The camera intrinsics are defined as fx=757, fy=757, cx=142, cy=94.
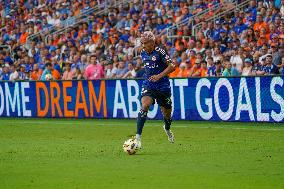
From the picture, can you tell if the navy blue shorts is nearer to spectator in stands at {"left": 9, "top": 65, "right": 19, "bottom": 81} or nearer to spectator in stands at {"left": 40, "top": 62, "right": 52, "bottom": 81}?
spectator in stands at {"left": 40, "top": 62, "right": 52, "bottom": 81}

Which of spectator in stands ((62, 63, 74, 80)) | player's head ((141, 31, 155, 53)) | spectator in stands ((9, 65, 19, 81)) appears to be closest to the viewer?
player's head ((141, 31, 155, 53))

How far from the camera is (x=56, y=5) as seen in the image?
35188 millimetres

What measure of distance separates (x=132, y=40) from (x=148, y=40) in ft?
42.8

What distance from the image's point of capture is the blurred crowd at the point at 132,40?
892 inches

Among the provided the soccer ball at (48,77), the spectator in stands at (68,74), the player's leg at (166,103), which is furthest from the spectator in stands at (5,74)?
the player's leg at (166,103)

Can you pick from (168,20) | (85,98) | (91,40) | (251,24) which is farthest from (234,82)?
(91,40)

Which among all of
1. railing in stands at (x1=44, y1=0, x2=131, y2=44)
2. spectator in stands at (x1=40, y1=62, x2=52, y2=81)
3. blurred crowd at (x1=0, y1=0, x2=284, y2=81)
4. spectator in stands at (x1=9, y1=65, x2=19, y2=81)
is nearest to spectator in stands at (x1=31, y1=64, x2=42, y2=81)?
blurred crowd at (x1=0, y1=0, x2=284, y2=81)

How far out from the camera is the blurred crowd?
22656mm

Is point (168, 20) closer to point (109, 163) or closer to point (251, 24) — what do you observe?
point (251, 24)

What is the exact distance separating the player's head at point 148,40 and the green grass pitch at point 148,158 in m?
1.99

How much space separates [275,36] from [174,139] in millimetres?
6396

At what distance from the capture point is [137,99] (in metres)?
23.2

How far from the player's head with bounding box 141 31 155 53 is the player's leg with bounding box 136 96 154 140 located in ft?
3.20

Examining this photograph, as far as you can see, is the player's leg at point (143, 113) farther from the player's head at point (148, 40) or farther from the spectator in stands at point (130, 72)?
the spectator in stands at point (130, 72)
